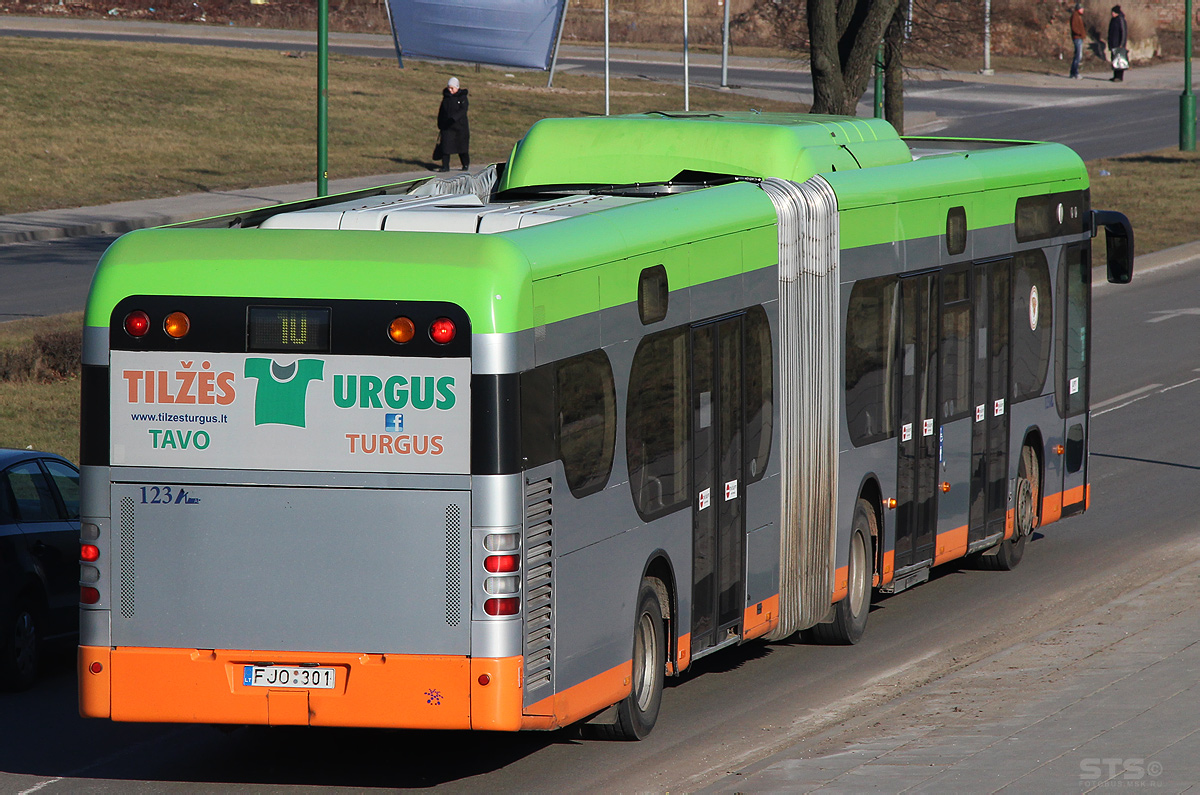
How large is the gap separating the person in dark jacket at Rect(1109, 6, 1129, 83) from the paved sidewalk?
55.8 metres

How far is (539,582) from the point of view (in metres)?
8.20

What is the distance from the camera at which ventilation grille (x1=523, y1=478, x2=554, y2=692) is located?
8133 mm

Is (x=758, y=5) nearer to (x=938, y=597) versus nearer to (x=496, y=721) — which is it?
(x=938, y=597)

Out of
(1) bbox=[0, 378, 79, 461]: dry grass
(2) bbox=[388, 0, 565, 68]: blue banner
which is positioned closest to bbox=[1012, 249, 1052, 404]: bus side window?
(1) bbox=[0, 378, 79, 461]: dry grass

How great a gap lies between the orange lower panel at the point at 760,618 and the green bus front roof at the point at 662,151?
2.78m

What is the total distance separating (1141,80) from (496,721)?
60841 mm

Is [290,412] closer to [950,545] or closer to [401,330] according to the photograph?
[401,330]

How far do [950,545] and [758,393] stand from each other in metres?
3.28

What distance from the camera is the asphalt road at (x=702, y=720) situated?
8.94 metres

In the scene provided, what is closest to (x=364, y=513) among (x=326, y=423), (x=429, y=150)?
(x=326, y=423)

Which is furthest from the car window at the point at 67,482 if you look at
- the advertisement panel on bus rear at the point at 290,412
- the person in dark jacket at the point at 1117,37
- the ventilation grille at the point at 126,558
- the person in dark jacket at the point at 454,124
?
the person in dark jacket at the point at 1117,37

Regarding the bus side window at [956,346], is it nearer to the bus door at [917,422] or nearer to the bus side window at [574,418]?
the bus door at [917,422]

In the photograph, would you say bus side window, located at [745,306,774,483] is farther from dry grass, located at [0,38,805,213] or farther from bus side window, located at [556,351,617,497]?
dry grass, located at [0,38,805,213]
